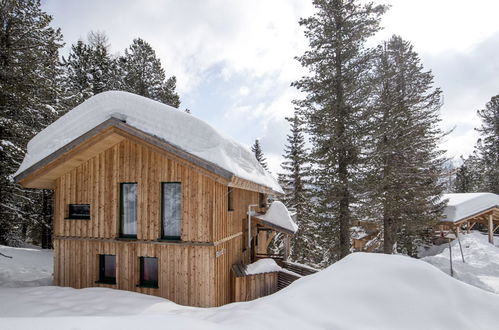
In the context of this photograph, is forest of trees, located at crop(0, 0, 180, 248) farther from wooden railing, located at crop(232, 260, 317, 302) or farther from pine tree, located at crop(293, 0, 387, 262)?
pine tree, located at crop(293, 0, 387, 262)

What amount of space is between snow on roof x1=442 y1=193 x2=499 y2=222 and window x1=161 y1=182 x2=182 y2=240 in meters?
24.1

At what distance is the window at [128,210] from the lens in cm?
949

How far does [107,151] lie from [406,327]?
1045cm

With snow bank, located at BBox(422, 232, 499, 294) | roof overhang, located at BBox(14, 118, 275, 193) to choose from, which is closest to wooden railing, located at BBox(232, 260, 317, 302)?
roof overhang, located at BBox(14, 118, 275, 193)

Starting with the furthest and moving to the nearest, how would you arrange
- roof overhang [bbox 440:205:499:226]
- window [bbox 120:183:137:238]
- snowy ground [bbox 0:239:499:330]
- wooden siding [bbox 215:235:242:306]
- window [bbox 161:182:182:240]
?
1. roof overhang [bbox 440:205:499:226]
2. window [bbox 120:183:137:238]
3. window [bbox 161:182:182:240]
4. wooden siding [bbox 215:235:242:306]
5. snowy ground [bbox 0:239:499:330]

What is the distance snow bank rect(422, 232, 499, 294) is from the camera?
1290 cm

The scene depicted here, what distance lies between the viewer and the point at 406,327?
2.85 metres

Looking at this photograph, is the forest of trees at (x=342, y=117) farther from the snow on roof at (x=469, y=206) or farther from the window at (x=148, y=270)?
the window at (x=148, y=270)

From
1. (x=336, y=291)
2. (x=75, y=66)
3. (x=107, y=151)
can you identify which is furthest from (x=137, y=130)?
(x=75, y=66)

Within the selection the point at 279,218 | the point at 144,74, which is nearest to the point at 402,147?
the point at 279,218

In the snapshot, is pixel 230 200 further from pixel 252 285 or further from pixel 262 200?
pixel 262 200

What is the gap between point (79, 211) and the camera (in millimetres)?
10062

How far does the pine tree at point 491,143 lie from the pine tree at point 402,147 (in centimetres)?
1760

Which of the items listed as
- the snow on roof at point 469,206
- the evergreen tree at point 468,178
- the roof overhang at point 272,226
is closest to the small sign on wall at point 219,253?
the roof overhang at point 272,226
